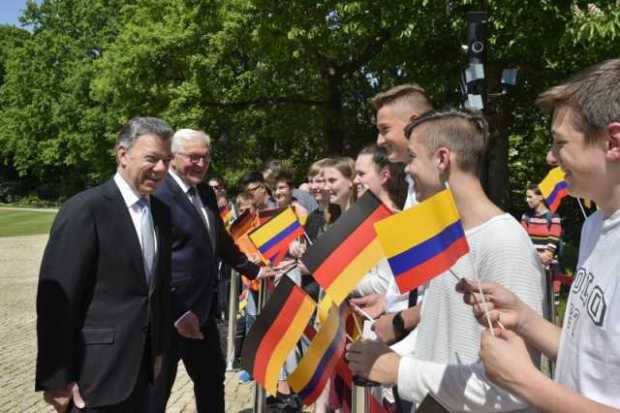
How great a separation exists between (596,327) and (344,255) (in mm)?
1238

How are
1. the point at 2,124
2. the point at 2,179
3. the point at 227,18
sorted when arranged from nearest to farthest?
the point at 227,18 → the point at 2,124 → the point at 2,179

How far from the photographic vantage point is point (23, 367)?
7605 millimetres

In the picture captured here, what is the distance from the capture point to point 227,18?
2269cm

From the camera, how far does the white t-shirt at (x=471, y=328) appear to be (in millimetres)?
2039

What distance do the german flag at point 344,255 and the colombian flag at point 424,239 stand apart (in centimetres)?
51

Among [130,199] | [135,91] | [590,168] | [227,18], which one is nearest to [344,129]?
[227,18]

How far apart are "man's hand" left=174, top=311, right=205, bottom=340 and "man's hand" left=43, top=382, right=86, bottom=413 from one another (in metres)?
1.21

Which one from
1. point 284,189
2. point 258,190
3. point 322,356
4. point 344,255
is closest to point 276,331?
point 322,356

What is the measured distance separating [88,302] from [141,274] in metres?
0.28

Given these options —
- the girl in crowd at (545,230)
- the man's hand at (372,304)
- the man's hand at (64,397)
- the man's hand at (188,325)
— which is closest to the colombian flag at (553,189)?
the girl in crowd at (545,230)

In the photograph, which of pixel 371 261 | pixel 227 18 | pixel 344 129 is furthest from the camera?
pixel 344 129

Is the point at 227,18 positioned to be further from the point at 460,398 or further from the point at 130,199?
the point at 460,398

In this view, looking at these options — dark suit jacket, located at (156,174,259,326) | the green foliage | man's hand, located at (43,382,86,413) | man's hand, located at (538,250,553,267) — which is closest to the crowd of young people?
man's hand, located at (43,382,86,413)

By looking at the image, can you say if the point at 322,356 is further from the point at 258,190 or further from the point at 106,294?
the point at 258,190
